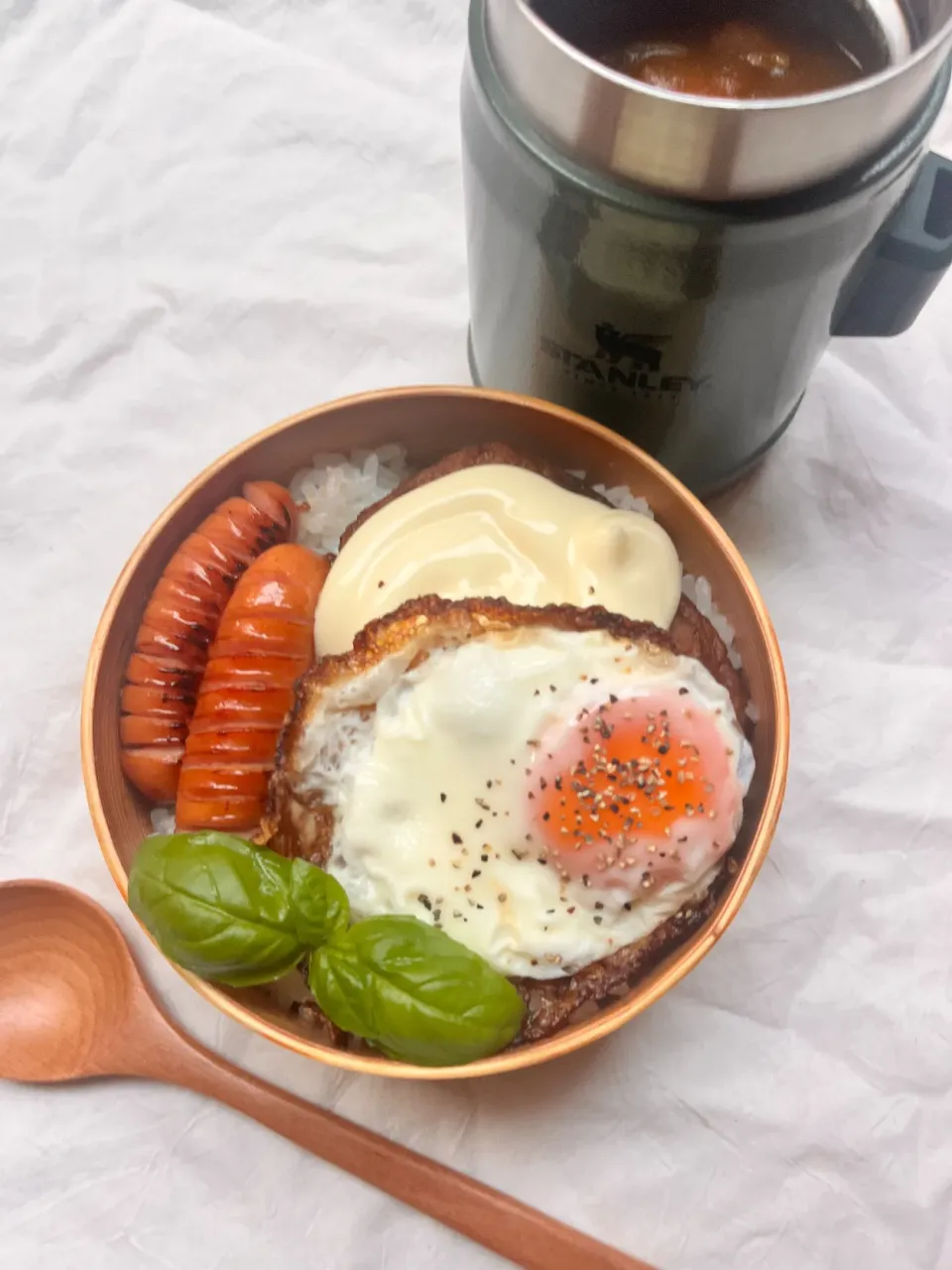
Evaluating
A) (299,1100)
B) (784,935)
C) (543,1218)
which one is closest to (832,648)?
(784,935)

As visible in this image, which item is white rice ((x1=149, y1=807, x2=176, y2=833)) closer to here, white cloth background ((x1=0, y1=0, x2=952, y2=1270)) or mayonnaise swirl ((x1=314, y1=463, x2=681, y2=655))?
white cloth background ((x1=0, y1=0, x2=952, y2=1270))

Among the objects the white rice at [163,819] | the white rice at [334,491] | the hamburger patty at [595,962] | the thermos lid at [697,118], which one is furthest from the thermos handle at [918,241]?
the white rice at [163,819]

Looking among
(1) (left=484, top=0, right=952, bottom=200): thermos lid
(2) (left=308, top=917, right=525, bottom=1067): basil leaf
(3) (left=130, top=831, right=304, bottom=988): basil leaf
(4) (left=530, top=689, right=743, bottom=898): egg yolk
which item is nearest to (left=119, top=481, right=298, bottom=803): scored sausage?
(3) (left=130, top=831, right=304, bottom=988): basil leaf

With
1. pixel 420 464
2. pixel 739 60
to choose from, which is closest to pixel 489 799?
pixel 420 464

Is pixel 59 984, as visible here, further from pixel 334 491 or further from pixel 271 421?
pixel 271 421

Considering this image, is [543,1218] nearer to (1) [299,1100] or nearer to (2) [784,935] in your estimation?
(1) [299,1100]

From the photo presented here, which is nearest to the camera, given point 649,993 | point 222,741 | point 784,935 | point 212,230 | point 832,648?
point 649,993

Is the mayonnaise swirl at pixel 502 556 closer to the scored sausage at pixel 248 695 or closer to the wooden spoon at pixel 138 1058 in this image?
the scored sausage at pixel 248 695
